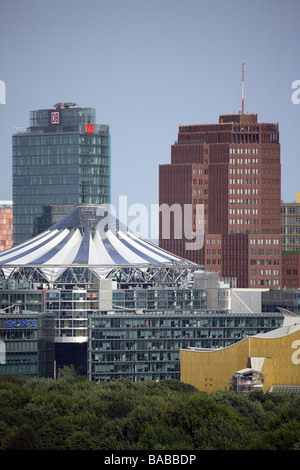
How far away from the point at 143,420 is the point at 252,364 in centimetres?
3200

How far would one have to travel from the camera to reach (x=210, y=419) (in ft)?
429

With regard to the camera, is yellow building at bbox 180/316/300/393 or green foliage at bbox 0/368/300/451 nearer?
green foliage at bbox 0/368/300/451

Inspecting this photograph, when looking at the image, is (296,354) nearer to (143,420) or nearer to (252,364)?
(252,364)

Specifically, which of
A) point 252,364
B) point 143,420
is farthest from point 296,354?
point 143,420

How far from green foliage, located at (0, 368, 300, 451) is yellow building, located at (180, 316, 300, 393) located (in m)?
7.87

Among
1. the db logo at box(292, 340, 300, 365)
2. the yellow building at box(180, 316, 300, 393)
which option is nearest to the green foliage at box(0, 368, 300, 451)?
the yellow building at box(180, 316, 300, 393)

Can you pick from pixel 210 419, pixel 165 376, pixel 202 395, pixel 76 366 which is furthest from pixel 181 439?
pixel 76 366

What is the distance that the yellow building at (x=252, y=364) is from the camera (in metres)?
164

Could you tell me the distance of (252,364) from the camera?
164 m

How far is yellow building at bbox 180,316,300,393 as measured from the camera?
537 feet

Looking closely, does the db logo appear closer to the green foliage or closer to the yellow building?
the yellow building
